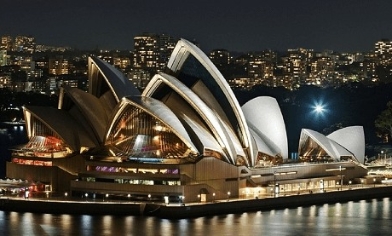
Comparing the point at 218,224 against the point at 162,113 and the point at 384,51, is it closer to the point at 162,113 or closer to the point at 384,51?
the point at 162,113

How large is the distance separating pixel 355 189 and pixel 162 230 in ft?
38.0

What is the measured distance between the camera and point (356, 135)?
47594 mm

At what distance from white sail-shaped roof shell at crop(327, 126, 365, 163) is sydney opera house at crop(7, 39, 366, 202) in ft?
6.57

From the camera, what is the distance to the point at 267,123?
4416cm

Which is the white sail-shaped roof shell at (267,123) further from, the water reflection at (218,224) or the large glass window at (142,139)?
the water reflection at (218,224)

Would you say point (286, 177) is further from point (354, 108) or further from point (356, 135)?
point (354, 108)

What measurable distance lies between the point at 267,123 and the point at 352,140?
16.6ft

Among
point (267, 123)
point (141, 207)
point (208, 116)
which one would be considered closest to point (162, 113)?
point (208, 116)

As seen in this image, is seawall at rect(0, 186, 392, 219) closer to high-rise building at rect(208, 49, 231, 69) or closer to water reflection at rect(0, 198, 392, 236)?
water reflection at rect(0, 198, 392, 236)

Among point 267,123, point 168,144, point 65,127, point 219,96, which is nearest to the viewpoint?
point 168,144

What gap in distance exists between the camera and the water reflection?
34.2m

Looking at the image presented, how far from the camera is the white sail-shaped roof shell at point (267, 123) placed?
43.8 metres

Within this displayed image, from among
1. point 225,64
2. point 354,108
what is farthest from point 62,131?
point 225,64

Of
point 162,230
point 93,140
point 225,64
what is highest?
point 225,64
